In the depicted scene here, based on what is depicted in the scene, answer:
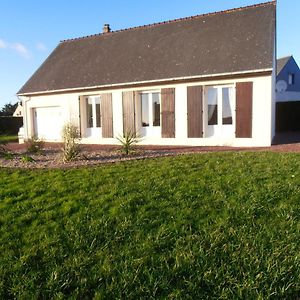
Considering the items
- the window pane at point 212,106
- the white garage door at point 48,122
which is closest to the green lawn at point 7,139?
the white garage door at point 48,122

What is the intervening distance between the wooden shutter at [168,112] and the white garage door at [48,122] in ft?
19.5

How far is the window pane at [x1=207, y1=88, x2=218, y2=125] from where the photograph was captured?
13.3 metres

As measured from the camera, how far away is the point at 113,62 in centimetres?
1645

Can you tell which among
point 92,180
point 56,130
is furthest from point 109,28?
point 92,180

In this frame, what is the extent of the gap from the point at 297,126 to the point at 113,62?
467 inches

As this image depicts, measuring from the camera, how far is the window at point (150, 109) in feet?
47.7

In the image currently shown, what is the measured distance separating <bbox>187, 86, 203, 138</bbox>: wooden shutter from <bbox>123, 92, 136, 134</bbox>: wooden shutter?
2.67m

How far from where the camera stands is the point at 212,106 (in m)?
13.4

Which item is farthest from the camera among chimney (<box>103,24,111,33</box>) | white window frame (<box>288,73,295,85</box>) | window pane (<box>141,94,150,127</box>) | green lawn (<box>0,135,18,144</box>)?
white window frame (<box>288,73,295,85</box>)

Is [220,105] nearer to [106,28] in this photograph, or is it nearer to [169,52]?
[169,52]

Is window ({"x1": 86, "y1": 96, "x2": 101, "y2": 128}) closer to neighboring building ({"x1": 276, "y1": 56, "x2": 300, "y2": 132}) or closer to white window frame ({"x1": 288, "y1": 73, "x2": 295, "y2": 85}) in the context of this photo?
neighboring building ({"x1": 276, "y1": 56, "x2": 300, "y2": 132})

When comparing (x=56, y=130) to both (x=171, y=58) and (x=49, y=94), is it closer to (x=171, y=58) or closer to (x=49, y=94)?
(x=49, y=94)

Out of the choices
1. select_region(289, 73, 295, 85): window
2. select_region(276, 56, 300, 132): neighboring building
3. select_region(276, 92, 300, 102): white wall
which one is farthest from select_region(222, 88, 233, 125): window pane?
select_region(289, 73, 295, 85): window

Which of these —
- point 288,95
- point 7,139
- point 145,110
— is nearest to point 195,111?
point 145,110
